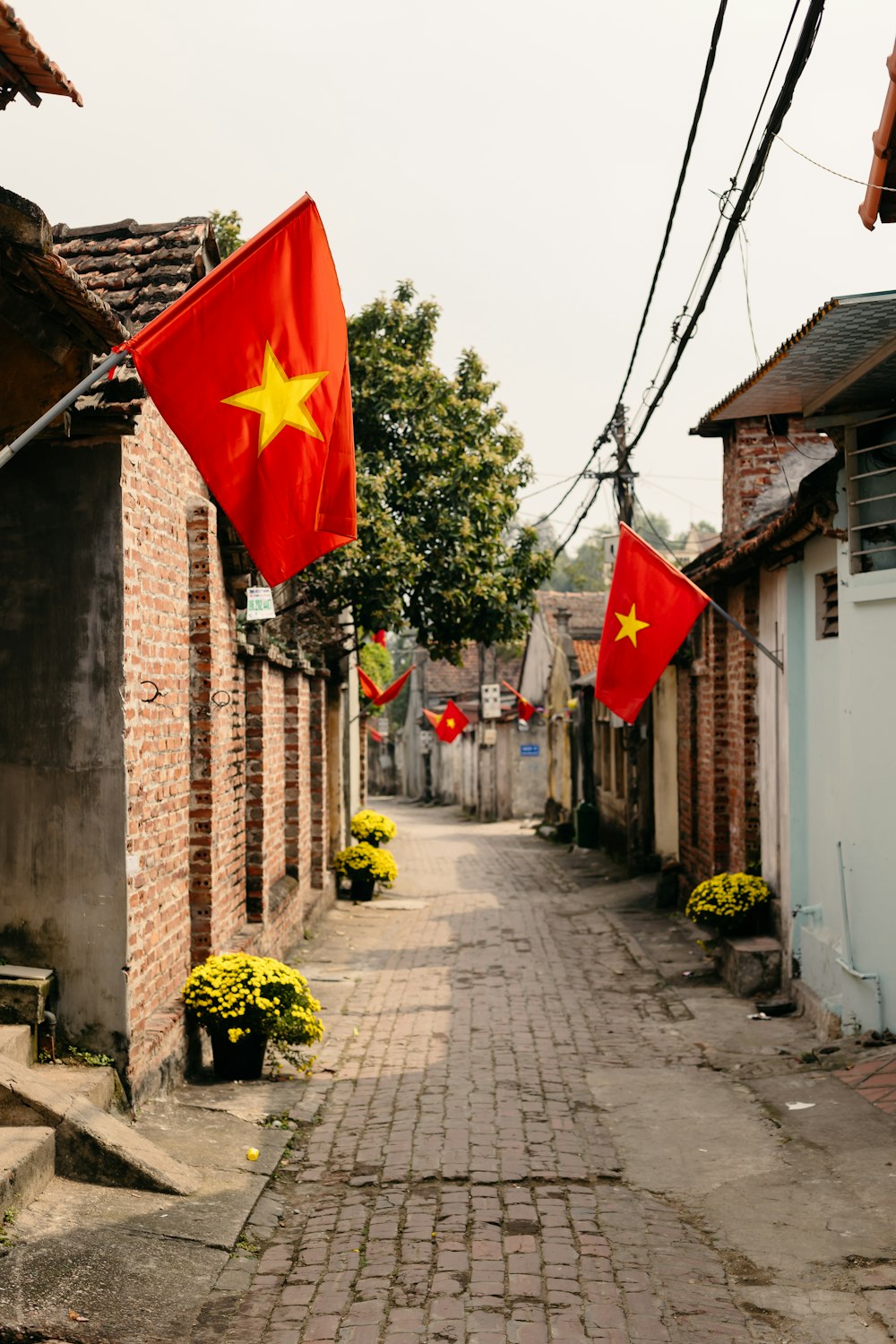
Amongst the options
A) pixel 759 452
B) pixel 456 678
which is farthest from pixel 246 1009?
pixel 456 678

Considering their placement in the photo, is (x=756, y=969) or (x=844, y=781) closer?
(x=844, y=781)

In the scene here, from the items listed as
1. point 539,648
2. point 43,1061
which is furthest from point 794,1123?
point 539,648

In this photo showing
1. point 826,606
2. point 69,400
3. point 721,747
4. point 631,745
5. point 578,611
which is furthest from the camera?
point 578,611

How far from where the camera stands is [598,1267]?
5316mm

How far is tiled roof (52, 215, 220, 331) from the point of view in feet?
24.2

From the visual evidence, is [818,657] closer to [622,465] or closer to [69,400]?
[69,400]

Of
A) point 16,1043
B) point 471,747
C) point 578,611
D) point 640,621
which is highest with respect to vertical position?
point 578,611

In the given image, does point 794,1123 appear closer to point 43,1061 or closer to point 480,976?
point 43,1061

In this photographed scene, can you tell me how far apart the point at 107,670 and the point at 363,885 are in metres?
11.9

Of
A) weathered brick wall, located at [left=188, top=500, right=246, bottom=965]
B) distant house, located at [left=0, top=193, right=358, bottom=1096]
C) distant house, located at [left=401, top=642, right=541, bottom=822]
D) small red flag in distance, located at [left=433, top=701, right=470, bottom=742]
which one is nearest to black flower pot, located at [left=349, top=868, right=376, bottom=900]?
weathered brick wall, located at [left=188, top=500, right=246, bottom=965]

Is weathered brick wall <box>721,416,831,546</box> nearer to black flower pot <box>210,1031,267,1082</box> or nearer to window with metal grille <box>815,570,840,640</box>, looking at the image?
window with metal grille <box>815,570,840,640</box>

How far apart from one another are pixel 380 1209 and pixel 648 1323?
1713 millimetres

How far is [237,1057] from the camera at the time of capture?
8.09 meters

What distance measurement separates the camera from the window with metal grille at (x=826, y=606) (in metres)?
9.83
